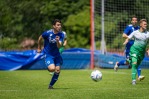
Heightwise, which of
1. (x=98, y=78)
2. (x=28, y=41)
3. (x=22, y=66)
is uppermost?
(x=98, y=78)

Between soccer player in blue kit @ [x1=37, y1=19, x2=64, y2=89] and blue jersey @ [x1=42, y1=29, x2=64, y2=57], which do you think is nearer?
soccer player in blue kit @ [x1=37, y1=19, x2=64, y2=89]

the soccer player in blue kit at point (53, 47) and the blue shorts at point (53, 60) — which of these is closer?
the soccer player in blue kit at point (53, 47)

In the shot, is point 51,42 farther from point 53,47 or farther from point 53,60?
point 53,60

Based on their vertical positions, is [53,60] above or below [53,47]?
below

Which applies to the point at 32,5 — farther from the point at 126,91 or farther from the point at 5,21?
the point at 126,91

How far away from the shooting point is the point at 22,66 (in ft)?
85.7

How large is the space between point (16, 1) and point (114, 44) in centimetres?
994

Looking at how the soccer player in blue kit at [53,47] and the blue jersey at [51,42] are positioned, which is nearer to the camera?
the soccer player in blue kit at [53,47]

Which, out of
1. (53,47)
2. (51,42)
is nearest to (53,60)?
(53,47)

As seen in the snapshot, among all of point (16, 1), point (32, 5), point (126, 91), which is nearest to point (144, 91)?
point (126, 91)

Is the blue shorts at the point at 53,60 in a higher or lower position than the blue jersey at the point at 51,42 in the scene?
lower

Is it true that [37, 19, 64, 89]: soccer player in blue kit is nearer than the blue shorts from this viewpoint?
Yes

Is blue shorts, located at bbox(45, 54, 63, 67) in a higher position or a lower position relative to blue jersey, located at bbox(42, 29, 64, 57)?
lower

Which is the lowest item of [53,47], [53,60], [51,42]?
[53,60]
